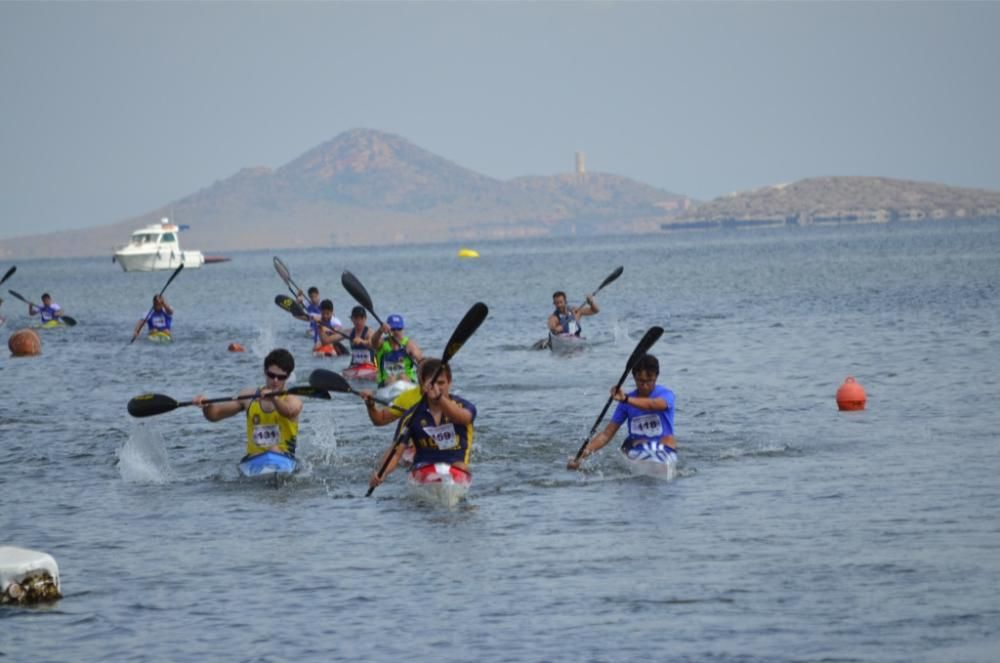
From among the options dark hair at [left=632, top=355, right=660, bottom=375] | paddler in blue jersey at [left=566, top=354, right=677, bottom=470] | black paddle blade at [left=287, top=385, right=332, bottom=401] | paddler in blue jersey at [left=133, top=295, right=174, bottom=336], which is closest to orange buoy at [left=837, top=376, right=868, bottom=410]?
paddler in blue jersey at [left=566, top=354, right=677, bottom=470]

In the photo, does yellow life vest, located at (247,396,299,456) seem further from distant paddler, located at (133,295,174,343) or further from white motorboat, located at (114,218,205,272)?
white motorboat, located at (114,218,205,272)

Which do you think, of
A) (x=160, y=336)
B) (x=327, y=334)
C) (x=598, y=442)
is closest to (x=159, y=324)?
(x=160, y=336)

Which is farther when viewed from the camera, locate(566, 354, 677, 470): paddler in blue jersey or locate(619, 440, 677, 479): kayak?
locate(619, 440, 677, 479): kayak

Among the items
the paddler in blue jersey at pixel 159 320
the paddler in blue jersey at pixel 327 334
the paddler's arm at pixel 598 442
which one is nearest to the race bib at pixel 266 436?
the paddler's arm at pixel 598 442

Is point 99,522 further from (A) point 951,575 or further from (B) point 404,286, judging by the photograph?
(B) point 404,286

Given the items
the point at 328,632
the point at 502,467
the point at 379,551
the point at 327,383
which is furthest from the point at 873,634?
the point at 502,467

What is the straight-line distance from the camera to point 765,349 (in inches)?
1405

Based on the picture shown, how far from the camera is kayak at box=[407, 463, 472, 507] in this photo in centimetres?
1644

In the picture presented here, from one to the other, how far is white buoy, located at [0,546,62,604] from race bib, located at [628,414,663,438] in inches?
285

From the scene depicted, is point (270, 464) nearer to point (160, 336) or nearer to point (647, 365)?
point (647, 365)

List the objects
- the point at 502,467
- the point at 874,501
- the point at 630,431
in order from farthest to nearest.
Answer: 1. the point at 502,467
2. the point at 630,431
3. the point at 874,501

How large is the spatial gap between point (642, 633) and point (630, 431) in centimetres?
663

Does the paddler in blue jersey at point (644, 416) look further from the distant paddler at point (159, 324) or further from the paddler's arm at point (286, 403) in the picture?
the distant paddler at point (159, 324)

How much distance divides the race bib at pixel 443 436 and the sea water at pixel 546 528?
0.71m
